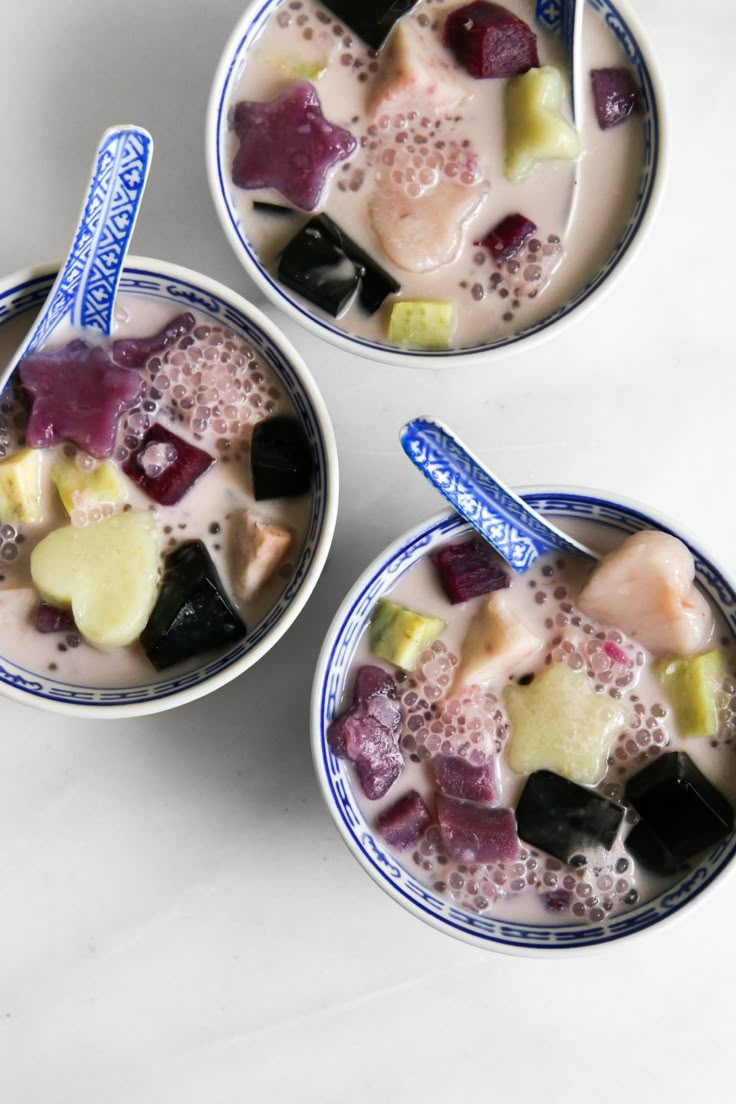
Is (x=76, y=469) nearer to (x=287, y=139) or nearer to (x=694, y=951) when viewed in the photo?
(x=287, y=139)

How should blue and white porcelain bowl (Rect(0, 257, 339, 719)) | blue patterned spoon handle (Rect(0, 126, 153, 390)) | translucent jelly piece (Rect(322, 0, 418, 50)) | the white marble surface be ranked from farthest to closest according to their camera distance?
1. the white marble surface
2. translucent jelly piece (Rect(322, 0, 418, 50))
3. blue and white porcelain bowl (Rect(0, 257, 339, 719))
4. blue patterned spoon handle (Rect(0, 126, 153, 390))

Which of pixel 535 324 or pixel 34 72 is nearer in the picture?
pixel 535 324

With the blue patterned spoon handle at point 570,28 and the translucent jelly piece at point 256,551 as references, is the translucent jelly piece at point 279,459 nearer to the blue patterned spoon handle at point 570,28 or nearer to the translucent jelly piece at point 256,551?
the translucent jelly piece at point 256,551

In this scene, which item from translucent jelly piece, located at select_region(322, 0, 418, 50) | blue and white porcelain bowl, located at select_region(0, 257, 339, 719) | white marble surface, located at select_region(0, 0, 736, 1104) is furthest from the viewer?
white marble surface, located at select_region(0, 0, 736, 1104)

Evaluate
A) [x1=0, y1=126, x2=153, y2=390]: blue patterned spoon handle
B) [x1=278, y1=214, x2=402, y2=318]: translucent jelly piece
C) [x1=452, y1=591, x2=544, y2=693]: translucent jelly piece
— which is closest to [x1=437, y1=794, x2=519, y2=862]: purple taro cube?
[x1=452, y1=591, x2=544, y2=693]: translucent jelly piece

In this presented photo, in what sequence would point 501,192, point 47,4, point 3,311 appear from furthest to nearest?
point 47,4
point 501,192
point 3,311

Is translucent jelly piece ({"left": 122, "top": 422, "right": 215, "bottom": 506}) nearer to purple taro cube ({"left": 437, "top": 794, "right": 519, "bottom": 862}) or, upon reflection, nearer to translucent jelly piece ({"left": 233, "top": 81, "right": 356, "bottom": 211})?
translucent jelly piece ({"left": 233, "top": 81, "right": 356, "bottom": 211})

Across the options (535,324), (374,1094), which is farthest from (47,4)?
(374,1094)

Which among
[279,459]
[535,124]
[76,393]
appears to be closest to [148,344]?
[76,393]
